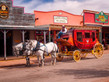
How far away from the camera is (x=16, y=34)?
18.7m

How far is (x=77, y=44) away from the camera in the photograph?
40.4 feet

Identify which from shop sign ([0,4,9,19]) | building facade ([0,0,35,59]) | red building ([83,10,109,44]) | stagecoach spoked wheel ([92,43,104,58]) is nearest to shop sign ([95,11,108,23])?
red building ([83,10,109,44])

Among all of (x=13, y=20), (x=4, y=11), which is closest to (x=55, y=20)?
(x=13, y=20)

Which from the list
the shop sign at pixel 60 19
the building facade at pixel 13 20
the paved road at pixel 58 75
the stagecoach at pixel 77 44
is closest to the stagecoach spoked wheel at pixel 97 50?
the stagecoach at pixel 77 44

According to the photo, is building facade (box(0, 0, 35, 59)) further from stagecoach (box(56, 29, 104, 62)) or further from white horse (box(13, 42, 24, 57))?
white horse (box(13, 42, 24, 57))

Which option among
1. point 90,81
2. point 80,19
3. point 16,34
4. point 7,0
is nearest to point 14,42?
point 16,34

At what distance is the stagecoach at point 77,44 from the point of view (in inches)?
471

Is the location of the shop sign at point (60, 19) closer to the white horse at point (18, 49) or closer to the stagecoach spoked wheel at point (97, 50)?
the stagecoach spoked wheel at point (97, 50)

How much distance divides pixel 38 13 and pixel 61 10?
13.1 ft

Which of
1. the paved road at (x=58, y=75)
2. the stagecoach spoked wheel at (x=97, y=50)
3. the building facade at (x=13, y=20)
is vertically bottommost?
the paved road at (x=58, y=75)

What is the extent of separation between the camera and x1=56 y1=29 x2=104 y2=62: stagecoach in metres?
12.0

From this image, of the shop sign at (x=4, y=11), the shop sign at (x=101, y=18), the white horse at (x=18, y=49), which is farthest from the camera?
the shop sign at (x=101, y=18)

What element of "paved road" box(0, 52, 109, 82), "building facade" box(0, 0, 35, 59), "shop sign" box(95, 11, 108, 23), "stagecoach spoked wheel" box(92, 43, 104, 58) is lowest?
"paved road" box(0, 52, 109, 82)

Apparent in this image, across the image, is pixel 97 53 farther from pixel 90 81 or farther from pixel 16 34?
pixel 16 34
